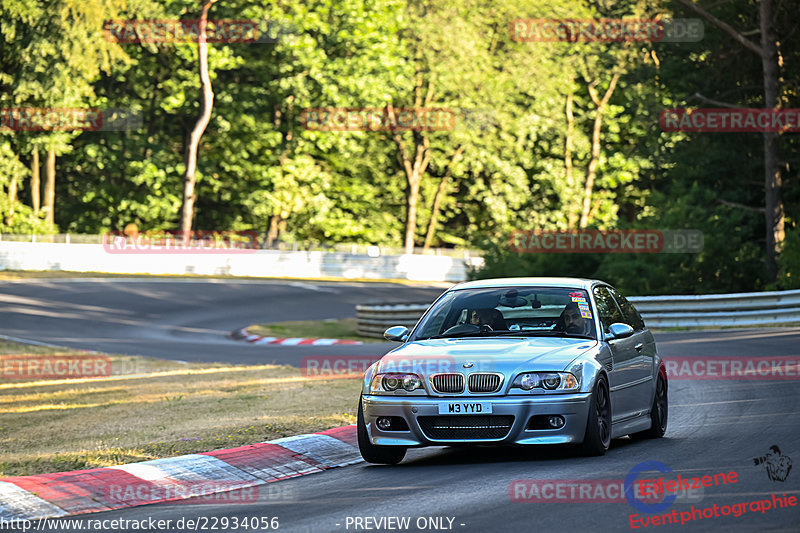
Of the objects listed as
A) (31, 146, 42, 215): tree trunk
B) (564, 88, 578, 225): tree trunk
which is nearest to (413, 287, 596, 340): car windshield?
(31, 146, 42, 215): tree trunk

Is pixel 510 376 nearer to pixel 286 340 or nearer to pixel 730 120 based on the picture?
pixel 286 340

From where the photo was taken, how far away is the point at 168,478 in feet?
27.3

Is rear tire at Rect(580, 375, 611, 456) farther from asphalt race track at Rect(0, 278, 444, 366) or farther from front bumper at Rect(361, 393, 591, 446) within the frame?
asphalt race track at Rect(0, 278, 444, 366)

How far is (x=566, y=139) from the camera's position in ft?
208

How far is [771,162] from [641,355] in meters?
22.3

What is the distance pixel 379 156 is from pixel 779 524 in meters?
56.6

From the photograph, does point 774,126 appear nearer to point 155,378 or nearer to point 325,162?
point 155,378

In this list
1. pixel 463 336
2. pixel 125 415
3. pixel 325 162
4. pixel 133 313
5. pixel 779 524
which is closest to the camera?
pixel 779 524

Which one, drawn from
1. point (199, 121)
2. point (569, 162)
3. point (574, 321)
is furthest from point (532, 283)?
point (569, 162)

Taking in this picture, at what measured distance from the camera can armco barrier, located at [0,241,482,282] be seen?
45.2 metres

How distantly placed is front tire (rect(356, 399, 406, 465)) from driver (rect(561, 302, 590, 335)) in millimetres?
1761

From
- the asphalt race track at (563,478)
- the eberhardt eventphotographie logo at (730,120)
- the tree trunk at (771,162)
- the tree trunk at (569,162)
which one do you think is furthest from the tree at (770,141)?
the tree trunk at (569,162)

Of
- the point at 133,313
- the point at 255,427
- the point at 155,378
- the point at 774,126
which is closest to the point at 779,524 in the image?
the point at 255,427

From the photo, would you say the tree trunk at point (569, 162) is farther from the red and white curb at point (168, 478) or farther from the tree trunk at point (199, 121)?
the red and white curb at point (168, 478)
